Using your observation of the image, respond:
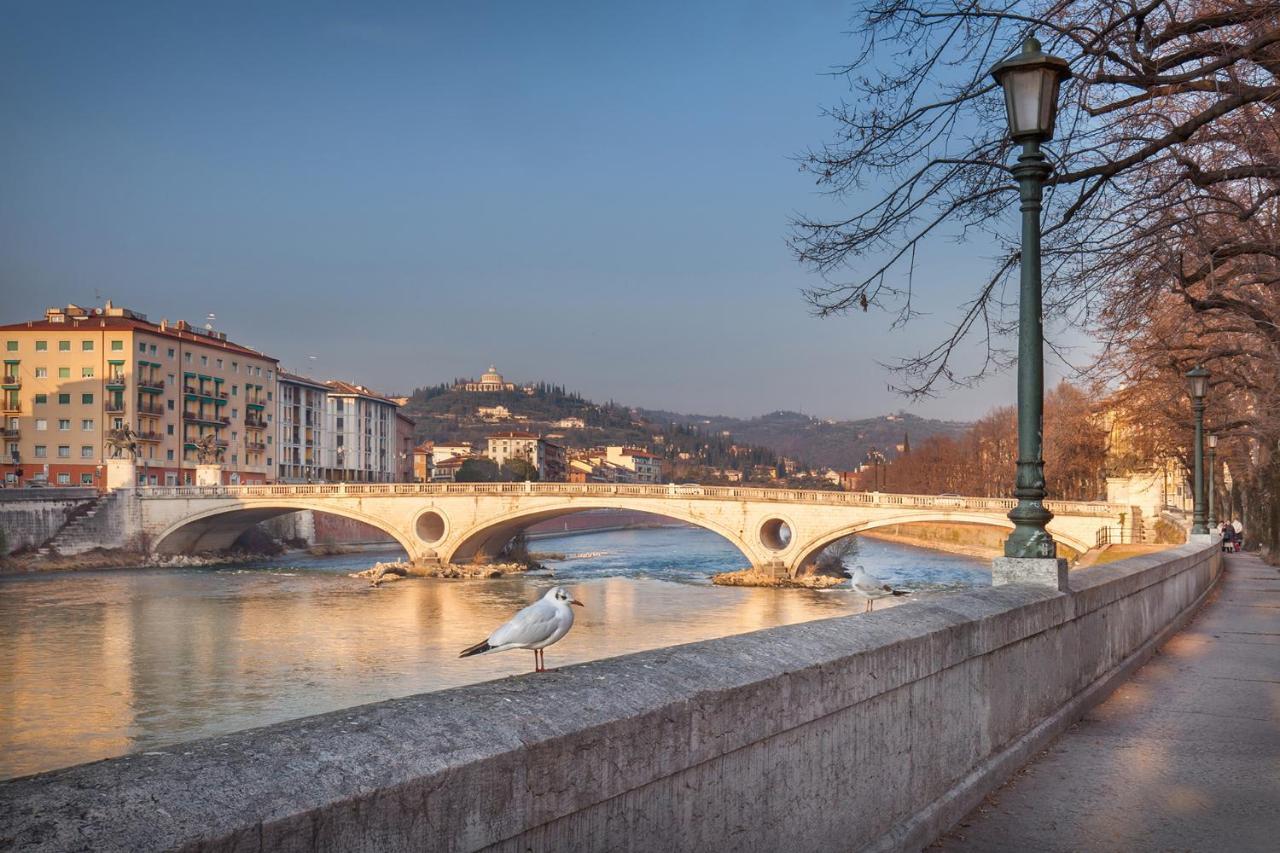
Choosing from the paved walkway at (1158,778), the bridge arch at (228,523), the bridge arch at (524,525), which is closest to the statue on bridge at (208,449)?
the bridge arch at (228,523)

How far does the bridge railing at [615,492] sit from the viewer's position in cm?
5556

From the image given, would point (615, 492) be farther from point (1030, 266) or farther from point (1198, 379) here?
point (1030, 266)

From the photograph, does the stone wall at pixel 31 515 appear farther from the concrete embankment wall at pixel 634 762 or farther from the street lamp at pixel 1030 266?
the concrete embankment wall at pixel 634 762

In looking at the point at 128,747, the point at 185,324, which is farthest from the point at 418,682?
the point at 185,324

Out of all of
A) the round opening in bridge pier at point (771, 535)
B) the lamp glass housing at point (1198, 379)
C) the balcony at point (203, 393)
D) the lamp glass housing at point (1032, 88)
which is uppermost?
the balcony at point (203, 393)

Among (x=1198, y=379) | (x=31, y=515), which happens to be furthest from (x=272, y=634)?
(x=31, y=515)

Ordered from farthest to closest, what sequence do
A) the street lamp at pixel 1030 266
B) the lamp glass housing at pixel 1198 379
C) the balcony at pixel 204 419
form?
the balcony at pixel 204 419 → the lamp glass housing at pixel 1198 379 → the street lamp at pixel 1030 266

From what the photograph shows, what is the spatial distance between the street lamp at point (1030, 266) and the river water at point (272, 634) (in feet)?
44.9

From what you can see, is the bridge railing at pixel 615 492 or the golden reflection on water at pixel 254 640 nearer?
the golden reflection on water at pixel 254 640

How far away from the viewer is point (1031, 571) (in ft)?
23.1

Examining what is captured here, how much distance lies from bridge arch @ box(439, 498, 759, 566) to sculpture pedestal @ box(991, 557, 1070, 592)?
5199 cm

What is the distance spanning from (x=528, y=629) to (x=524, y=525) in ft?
207

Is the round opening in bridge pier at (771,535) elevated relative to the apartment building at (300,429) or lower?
lower

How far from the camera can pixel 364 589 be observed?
52969 millimetres
